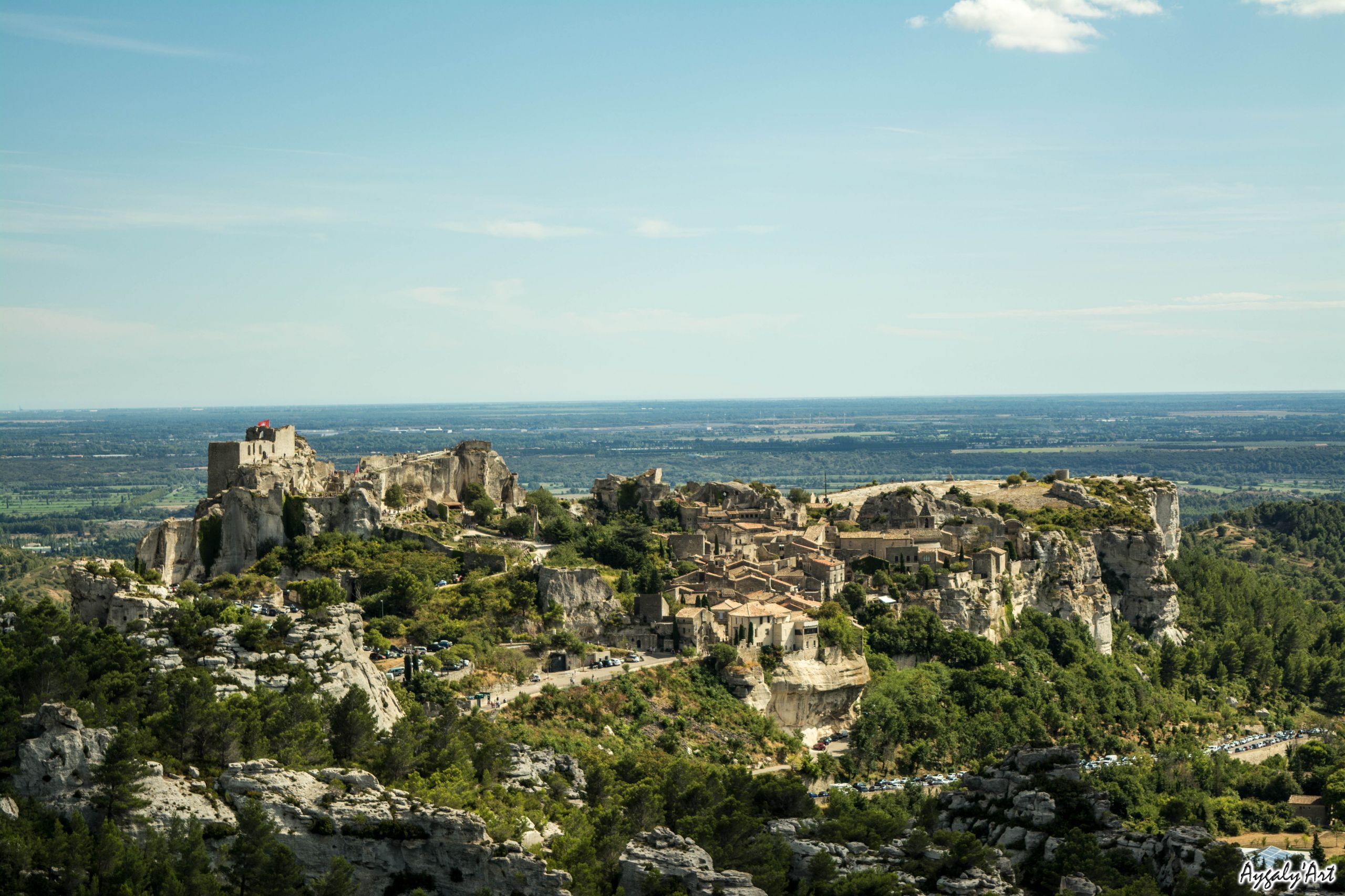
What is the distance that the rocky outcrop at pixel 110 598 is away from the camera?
1758 inches

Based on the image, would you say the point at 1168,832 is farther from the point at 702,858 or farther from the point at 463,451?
the point at 463,451

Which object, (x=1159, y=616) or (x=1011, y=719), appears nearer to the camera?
(x=1011, y=719)

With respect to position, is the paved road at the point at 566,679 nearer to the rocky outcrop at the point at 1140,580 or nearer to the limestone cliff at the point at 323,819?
the limestone cliff at the point at 323,819

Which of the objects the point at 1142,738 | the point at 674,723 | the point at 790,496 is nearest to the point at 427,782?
the point at 674,723

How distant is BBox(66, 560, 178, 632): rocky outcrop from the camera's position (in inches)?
1758

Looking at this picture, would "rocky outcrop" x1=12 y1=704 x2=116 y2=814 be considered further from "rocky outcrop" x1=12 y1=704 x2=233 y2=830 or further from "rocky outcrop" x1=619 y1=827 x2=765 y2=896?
"rocky outcrop" x1=619 y1=827 x2=765 y2=896

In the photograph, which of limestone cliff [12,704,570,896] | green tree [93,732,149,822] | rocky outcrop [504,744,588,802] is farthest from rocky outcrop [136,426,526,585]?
green tree [93,732,149,822]

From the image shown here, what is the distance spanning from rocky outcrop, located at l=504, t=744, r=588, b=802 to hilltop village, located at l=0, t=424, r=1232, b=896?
0.09 meters

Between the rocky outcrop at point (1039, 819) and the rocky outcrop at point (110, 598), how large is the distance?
2593 cm

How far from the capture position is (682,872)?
115 ft

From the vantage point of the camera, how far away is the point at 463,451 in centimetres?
7438

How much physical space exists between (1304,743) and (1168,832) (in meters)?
30.3

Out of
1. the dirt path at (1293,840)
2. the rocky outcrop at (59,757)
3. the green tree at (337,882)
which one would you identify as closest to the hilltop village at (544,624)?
the rocky outcrop at (59,757)

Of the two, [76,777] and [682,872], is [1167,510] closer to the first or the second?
[682,872]
